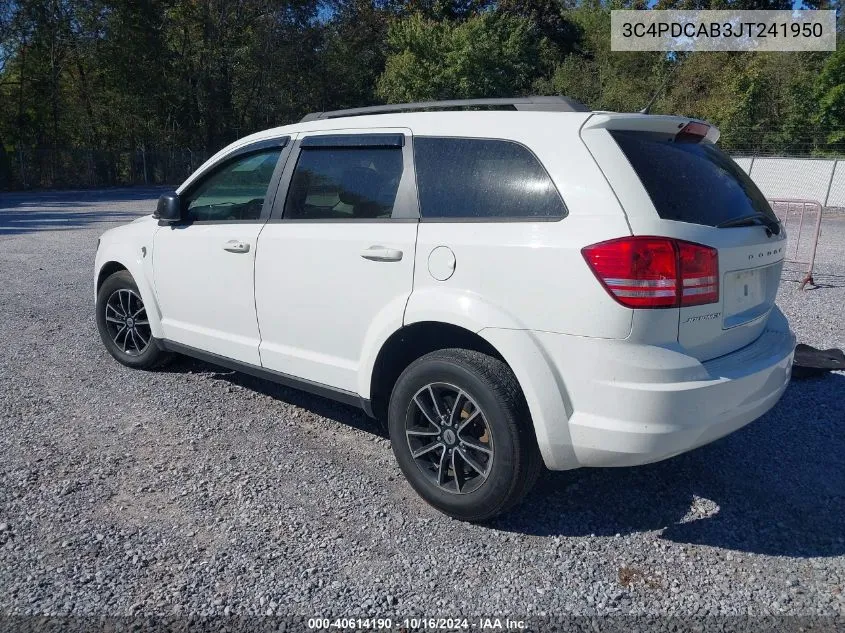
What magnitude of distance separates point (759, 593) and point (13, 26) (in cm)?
3934

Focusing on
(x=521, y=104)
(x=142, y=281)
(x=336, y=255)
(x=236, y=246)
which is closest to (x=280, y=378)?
(x=236, y=246)

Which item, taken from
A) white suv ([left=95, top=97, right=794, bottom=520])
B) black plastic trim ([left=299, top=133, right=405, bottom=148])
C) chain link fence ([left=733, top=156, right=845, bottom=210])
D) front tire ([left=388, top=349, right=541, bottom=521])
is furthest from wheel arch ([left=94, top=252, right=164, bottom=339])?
chain link fence ([left=733, top=156, right=845, bottom=210])

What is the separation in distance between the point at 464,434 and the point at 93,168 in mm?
38183

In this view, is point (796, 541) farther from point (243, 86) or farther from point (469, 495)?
point (243, 86)

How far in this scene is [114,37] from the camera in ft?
120

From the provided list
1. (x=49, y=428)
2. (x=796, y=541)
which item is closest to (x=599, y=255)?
(x=796, y=541)

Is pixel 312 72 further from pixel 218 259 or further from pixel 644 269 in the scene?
pixel 644 269

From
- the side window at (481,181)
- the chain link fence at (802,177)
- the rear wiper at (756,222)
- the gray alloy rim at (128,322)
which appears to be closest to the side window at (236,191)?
the gray alloy rim at (128,322)

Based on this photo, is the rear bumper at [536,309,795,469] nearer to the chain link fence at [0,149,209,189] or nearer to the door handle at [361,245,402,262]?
the door handle at [361,245,402,262]

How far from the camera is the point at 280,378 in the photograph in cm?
434

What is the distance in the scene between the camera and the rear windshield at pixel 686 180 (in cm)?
312

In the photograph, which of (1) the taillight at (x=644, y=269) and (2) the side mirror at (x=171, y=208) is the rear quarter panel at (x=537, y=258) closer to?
(1) the taillight at (x=644, y=269)

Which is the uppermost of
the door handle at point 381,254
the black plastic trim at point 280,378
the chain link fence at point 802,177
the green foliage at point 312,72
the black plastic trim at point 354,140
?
the green foliage at point 312,72

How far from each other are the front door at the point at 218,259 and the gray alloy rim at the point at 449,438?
133cm
